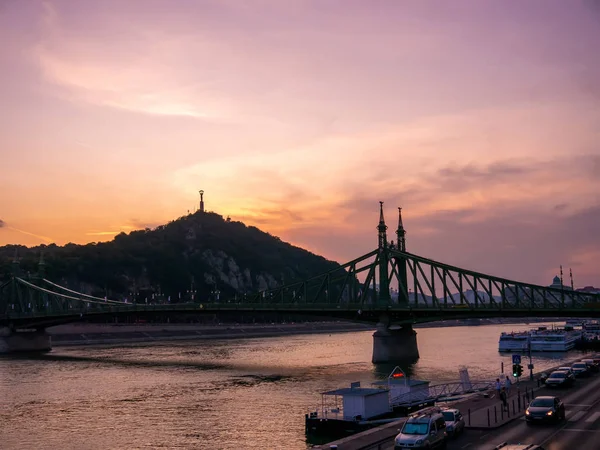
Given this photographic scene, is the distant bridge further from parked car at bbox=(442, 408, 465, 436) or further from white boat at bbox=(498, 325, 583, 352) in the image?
parked car at bbox=(442, 408, 465, 436)

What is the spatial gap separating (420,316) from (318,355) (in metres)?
25.6

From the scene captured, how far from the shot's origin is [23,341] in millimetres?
145875

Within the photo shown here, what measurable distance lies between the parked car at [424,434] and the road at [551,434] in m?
0.96

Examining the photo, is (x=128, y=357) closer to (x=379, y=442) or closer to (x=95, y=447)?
(x=95, y=447)

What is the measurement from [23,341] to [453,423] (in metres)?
130

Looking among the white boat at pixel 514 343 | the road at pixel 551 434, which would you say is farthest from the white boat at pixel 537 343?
the road at pixel 551 434

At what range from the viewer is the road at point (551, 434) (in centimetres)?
3105

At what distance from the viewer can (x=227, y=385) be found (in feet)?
248

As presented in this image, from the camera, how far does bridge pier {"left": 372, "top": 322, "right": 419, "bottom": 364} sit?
100m

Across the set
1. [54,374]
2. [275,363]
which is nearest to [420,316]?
[275,363]

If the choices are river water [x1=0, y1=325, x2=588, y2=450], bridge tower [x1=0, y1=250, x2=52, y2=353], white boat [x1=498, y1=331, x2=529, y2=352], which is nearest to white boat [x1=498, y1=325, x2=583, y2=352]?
white boat [x1=498, y1=331, x2=529, y2=352]

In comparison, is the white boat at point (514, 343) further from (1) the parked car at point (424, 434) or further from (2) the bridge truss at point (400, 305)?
(1) the parked car at point (424, 434)

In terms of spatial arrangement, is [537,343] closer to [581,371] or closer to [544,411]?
[581,371]

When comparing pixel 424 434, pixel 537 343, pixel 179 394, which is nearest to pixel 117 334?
pixel 537 343
